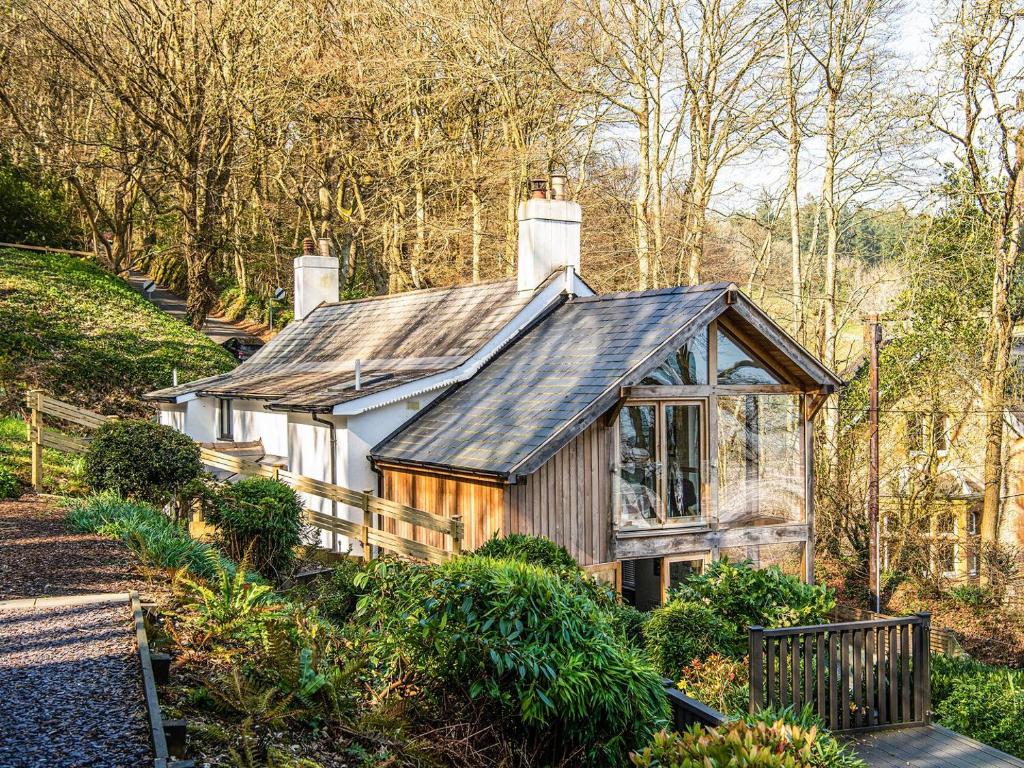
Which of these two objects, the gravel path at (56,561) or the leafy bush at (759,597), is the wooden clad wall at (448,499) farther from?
the gravel path at (56,561)

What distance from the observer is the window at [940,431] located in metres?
22.0

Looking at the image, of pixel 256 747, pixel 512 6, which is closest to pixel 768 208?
pixel 512 6

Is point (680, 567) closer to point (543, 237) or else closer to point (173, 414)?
point (543, 237)

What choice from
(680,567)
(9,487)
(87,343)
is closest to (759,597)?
(680,567)

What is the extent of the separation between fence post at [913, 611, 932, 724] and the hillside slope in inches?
826

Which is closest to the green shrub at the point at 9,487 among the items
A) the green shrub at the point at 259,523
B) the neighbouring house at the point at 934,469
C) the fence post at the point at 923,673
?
the green shrub at the point at 259,523

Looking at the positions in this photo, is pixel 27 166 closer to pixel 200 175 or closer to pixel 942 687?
pixel 200 175

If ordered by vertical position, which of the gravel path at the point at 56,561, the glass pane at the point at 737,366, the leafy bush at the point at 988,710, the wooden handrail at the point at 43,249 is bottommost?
the leafy bush at the point at 988,710

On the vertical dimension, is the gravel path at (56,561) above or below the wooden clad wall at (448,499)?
above

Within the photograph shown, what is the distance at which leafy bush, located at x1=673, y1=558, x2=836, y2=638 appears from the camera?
9484mm

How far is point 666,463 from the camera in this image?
47.6 ft

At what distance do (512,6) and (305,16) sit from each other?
9302 millimetres

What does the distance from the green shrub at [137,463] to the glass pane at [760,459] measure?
8.75 m

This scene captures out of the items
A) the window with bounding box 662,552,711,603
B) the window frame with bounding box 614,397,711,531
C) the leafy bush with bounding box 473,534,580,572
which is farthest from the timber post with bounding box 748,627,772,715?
the window with bounding box 662,552,711,603
